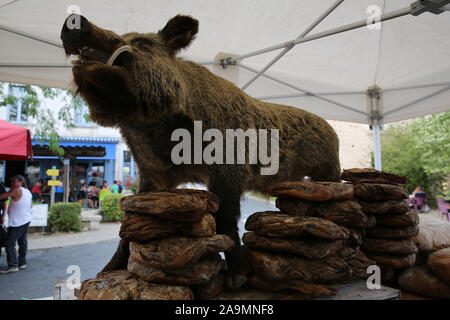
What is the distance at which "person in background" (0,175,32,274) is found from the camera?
422 cm

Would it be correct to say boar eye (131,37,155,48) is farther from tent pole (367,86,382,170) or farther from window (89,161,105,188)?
window (89,161,105,188)

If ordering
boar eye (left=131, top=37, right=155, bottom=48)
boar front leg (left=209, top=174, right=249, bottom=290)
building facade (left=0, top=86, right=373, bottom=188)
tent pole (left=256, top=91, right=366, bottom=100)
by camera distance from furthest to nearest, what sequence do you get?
building facade (left=0, top=86, right=373, bottom=188) < tent pole (left=256, top=91, right=366, bottom=100) < boar front leg (left=209, top=174, right=249, bottom=290) < boar eye (left=131, top=37, right=155, bottom=48)

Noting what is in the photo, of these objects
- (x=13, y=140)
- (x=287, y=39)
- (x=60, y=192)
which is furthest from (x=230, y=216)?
(x=60, y=192)

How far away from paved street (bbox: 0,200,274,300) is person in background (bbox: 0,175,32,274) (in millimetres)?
191

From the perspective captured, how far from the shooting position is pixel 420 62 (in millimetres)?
3049

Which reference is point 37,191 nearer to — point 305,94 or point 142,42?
point 305,94

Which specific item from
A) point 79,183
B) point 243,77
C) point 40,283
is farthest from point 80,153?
point 243,77

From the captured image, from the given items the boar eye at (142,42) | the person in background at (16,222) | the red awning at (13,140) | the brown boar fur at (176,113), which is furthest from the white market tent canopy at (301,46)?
the person in background at (16,222)

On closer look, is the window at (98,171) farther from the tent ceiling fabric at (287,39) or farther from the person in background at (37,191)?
the tent ceiling fabric at (287,39)

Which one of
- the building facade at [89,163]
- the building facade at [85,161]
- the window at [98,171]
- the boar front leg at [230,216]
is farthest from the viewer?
the window at [98,171]

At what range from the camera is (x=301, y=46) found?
285 centimetres

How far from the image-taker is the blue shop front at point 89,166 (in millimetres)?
9633

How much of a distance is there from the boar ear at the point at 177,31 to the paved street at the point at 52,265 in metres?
1.63

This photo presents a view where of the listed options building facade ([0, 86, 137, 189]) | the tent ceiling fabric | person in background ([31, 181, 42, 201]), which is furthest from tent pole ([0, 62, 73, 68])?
person in background ([31, 181, 42, 201])
